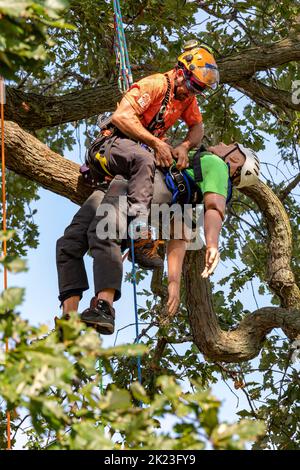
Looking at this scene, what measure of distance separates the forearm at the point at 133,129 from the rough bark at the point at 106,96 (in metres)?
1.33

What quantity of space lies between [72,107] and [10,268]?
4322mm

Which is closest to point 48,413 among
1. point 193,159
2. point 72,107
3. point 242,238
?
point 193,159

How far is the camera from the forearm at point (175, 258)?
18.8 ft

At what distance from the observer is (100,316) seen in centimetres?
477

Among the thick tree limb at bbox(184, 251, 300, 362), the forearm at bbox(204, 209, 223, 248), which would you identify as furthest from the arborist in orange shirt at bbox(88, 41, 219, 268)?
the thick tree limb at bbox(184, 251, 300, 362)

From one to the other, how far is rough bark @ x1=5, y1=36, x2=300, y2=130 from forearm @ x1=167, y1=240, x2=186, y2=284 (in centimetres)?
146

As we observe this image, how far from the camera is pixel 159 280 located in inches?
297

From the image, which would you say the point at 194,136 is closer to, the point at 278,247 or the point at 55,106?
the point at 55,106

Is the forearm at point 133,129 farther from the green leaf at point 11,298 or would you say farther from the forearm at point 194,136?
the green leaf at point 11,298

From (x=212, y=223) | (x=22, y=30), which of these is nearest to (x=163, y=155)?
(x=212, y=223)

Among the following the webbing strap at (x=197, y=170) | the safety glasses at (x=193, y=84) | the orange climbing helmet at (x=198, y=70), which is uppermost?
the orange climbing helmet at (x=198, y=70)

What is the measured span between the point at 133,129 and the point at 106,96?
58.1 inches

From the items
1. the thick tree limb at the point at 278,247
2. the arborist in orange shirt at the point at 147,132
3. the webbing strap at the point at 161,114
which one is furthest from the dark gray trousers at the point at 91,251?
the thick tree limb at the point at 278,247

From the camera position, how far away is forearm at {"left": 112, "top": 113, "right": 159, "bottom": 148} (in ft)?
17.8
